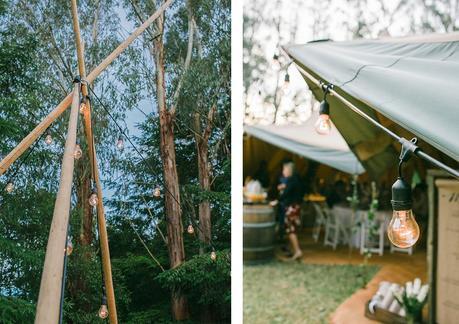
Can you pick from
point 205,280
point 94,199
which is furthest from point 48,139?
point 205,280

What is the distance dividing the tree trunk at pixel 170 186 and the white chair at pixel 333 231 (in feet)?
19.0

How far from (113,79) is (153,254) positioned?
975mm

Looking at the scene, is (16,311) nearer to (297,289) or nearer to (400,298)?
(400,298)

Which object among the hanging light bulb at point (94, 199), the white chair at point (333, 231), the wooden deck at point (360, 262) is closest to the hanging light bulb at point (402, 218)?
the hanging light bulb at point (94, 199)

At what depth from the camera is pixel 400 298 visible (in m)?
4.24

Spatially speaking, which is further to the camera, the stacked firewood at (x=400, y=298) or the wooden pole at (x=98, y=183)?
the stacked firewood at (x=400, y=298)

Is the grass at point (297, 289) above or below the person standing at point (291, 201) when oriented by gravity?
below

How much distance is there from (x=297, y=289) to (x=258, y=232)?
4.53 ft

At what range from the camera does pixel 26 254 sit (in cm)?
215

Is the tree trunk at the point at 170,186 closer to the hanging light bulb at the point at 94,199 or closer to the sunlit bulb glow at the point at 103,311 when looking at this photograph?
the sunlit bulb glow at the point at 103,311

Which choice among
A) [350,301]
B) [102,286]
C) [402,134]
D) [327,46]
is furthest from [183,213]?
[350,301]

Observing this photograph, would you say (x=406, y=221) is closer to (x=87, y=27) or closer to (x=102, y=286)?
(x=102, y=286)

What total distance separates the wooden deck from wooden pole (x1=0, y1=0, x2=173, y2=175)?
11.4ft

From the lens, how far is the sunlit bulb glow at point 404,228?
5.33 feet
